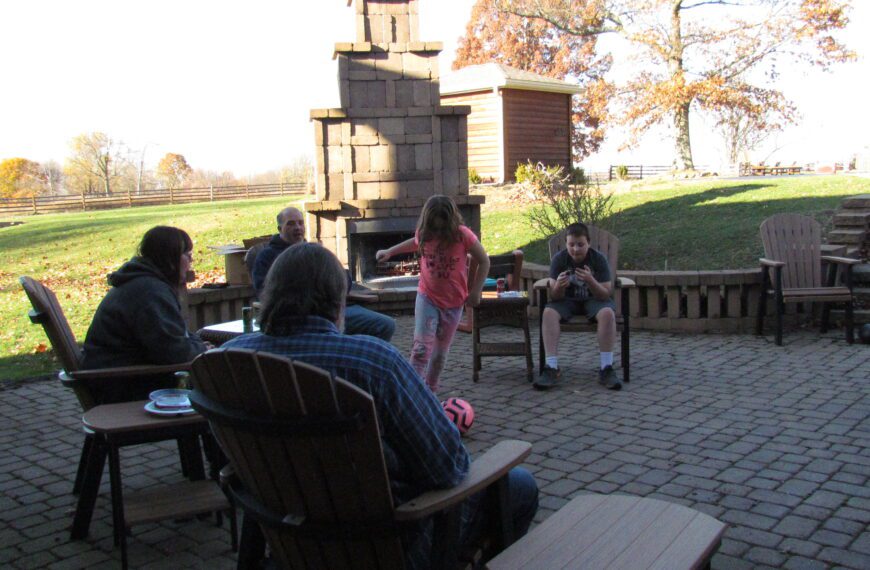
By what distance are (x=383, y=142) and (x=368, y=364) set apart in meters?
8.21

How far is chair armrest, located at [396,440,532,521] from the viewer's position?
6.48 ft

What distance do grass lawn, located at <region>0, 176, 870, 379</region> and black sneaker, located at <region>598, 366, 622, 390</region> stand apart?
12.7 feet

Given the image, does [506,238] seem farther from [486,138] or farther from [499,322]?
[486,138]

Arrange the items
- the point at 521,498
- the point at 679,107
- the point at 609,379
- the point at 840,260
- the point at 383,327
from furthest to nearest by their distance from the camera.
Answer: the point at 679,107 → the point at 840,260 → the point at 609,379 → the point at 383,327 → the point at 521,498

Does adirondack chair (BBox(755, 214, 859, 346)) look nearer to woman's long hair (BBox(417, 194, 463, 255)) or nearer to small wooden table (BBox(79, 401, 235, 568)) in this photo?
woman's long hair (BBox(417, 194, 463, 255))

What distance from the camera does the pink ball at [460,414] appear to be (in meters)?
4.75

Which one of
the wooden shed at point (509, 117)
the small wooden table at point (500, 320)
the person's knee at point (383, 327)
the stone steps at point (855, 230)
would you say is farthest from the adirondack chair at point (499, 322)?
the wooden shed at point (509, 117)

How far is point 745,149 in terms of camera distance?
48.7 m

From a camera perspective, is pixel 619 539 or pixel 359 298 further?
pixel 359 298

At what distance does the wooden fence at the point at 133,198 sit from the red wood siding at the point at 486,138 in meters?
15.3

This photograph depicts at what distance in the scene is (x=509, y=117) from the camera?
23.1 m

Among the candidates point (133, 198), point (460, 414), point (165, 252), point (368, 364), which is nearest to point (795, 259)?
point (460, 414)

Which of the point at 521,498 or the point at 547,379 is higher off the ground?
the point at 521,498

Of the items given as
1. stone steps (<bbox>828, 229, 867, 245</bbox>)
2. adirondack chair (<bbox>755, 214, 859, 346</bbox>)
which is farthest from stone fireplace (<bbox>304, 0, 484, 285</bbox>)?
stone steps (<bbox>828, 229, 867, 245</bbox>)
